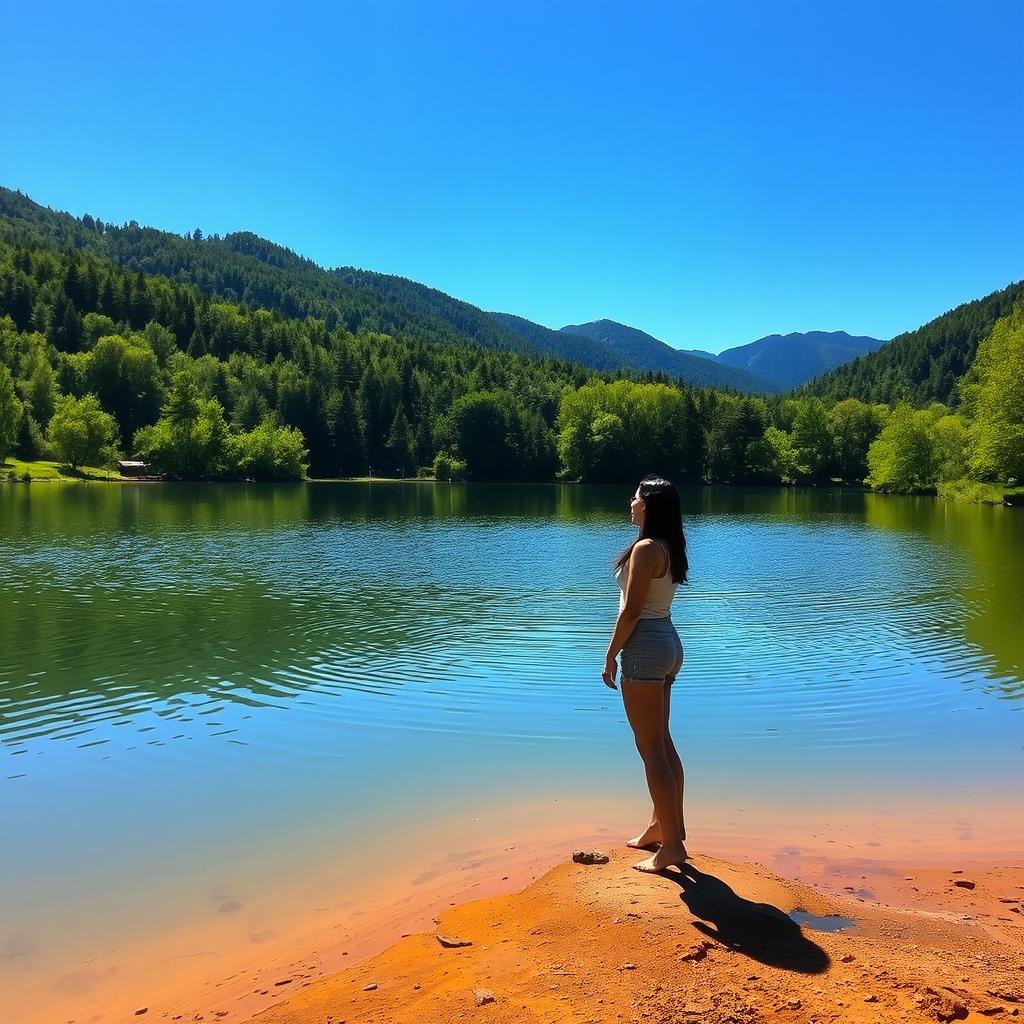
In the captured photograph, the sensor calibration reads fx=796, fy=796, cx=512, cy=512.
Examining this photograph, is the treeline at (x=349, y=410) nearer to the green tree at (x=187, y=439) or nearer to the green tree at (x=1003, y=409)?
the green tree at (x=187, y=439)

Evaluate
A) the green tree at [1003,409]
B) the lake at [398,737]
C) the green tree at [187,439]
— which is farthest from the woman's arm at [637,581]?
the green tree at [187,439]

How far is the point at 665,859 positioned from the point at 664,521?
2.56 metres

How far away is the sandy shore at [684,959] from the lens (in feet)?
13.8

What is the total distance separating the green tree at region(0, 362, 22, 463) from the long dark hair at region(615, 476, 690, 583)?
11227cm

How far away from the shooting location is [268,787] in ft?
30.1

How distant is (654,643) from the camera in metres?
5.98

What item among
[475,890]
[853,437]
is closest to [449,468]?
[853,437]

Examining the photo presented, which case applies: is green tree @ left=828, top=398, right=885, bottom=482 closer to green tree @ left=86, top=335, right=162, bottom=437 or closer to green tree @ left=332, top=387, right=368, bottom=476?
green tree @ left=332, top=387, right=368, bottom=476

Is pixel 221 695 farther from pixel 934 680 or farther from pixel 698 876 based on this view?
pixel 934 680

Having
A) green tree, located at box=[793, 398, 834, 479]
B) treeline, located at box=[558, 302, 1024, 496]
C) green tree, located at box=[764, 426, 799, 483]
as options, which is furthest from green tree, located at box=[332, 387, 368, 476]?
green tree, located at box=[793, 398, 834, 479]

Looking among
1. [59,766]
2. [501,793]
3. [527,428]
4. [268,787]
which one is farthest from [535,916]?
[527,428]

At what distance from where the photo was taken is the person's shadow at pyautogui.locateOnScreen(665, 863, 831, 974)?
473 cm

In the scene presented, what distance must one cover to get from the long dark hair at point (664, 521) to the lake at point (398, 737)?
10.7 ft

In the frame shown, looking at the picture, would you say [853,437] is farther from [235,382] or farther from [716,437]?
[235,382]
